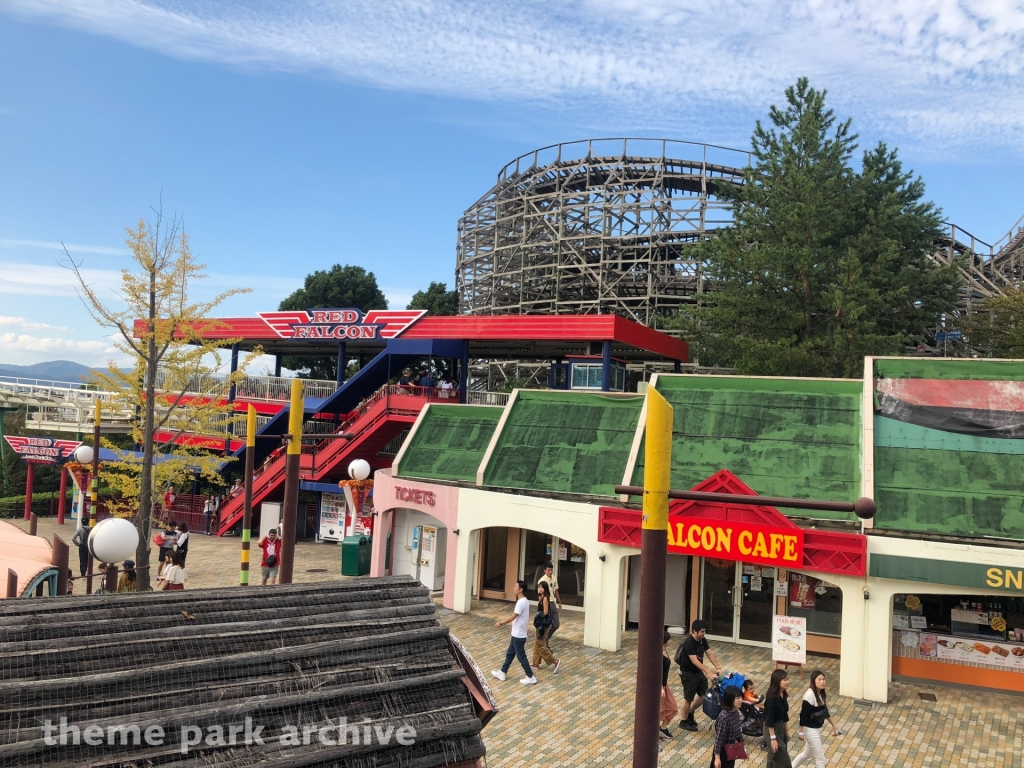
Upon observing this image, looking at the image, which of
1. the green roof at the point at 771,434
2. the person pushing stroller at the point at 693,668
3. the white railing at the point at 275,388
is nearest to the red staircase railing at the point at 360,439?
the white railing at the point at 275,388

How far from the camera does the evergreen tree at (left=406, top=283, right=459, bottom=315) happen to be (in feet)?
193

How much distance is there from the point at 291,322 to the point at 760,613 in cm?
2276

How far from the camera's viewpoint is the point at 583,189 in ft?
160

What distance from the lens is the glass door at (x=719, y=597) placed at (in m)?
15.3

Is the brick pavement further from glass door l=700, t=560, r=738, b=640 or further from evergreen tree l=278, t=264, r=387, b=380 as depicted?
evergreen tree l=278, t=264, r=387, b=380

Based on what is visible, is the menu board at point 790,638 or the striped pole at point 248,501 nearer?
the menu board at point 790,638

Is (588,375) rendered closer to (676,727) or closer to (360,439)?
(360,439)

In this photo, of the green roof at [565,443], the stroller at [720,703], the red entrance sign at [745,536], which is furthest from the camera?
the green roof at [565,443]

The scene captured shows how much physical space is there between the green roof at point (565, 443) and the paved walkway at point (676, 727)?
3.21 meters

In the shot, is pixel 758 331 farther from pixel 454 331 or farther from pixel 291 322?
pixel 291 322

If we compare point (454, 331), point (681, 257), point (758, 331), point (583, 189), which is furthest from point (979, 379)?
point (583, 189)

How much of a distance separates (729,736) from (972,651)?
7.35 m

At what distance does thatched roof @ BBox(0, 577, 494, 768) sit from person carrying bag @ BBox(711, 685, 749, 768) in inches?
141

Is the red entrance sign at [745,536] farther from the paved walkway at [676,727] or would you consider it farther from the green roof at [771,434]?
the paved walkway at [676,727]
